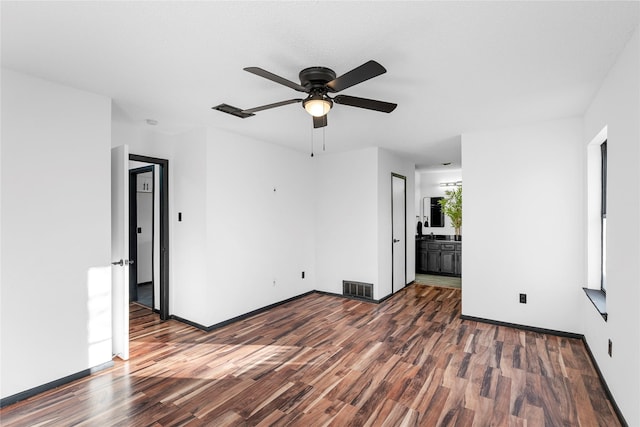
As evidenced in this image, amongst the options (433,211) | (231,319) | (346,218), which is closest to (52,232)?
(231,319)

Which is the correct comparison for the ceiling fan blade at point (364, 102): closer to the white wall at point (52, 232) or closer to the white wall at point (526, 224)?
the white wall at point (52, 232)

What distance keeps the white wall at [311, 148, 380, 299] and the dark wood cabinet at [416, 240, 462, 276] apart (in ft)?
9.51

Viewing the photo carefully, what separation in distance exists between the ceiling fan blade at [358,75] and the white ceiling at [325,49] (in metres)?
0.20

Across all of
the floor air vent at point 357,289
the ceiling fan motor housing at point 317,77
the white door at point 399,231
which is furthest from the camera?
the white door at point 399,231

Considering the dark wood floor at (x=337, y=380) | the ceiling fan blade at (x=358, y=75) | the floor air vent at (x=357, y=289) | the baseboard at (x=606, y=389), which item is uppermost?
the ceiling fan blade at (x=358, y=75)

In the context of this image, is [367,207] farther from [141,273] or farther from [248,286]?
[141,273]

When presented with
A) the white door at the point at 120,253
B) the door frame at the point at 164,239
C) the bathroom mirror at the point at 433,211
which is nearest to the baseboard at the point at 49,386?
the white door at the point at 120,253

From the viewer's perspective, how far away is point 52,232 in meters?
2.60

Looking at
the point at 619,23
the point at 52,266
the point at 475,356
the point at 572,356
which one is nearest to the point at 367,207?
the point at 475,356

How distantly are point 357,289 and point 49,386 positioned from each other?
3.88 metres

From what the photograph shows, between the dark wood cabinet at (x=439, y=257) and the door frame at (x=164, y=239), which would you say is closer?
the door frame at (x=164, y=239)

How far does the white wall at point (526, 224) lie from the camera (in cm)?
363

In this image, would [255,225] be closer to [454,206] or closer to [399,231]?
[399,231]

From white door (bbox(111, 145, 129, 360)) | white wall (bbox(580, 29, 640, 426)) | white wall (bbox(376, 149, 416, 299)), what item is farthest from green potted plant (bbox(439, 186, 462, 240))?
white door (bbox(111, 145, 129, 360))
